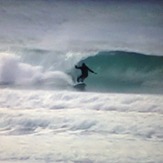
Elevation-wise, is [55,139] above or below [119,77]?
below

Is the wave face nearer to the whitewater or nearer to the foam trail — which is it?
the whitewater

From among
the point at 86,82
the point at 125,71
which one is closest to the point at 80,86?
the point at 86,82

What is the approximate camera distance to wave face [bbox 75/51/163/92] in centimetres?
177

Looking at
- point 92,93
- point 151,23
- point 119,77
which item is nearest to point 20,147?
point 92,93

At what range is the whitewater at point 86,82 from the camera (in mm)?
1729

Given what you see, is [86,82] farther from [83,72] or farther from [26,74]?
[26,74]

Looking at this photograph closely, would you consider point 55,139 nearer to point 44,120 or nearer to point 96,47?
point 44,120

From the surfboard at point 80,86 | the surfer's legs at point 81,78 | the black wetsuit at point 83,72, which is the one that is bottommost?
the surfboard at point 80,86

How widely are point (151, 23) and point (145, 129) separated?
0.44 meters

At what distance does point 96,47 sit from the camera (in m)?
1.79

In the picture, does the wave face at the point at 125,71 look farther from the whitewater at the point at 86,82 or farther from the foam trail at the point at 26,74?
the foam trail at the point at 26,74

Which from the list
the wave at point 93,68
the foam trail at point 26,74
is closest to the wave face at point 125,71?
the wave at point 93,68

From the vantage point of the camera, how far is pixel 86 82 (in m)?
1.77

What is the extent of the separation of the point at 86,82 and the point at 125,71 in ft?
0.54
